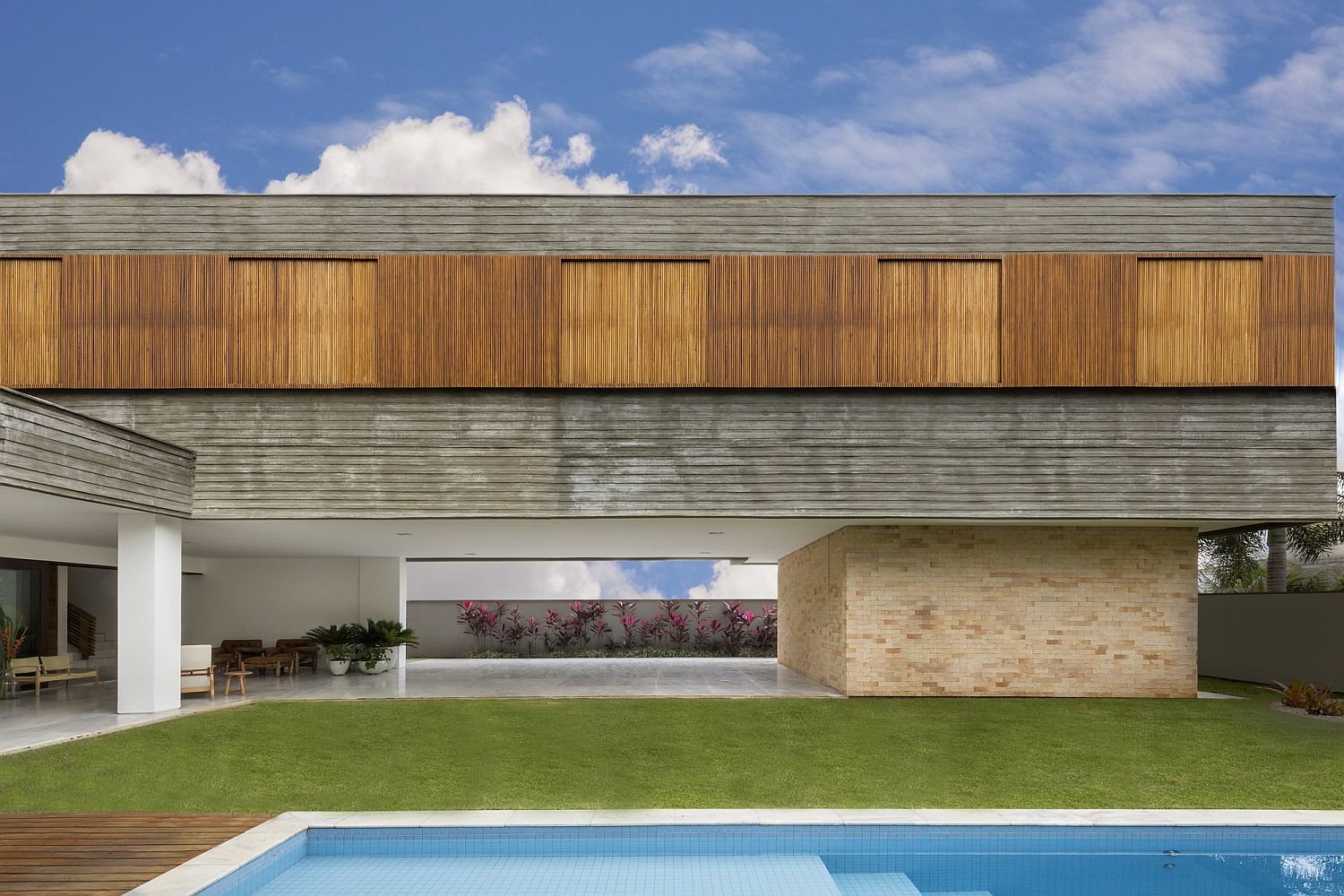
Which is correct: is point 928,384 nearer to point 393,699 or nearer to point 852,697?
point 852,697

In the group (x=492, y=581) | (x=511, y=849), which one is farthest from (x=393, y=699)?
(x=492, y=581)

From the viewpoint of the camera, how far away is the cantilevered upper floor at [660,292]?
13.4 metres

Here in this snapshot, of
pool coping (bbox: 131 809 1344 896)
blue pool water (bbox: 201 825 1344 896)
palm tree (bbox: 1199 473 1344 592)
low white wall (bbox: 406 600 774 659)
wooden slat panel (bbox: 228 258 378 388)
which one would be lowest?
low white wall (bbox: 406 600 774 659)

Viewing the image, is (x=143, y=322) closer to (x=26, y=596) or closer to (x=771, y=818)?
(x=771, y=818)

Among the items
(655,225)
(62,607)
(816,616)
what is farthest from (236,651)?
(655,225)

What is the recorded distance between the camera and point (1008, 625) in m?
14.2

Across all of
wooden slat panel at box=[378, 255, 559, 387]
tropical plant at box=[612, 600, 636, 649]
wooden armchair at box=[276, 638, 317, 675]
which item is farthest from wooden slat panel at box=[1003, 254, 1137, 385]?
tropical plant at box=[612, 600, 636, 649]

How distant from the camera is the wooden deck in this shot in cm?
635

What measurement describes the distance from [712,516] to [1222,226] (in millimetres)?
7339

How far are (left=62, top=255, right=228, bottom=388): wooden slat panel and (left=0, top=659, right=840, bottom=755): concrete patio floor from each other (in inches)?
159

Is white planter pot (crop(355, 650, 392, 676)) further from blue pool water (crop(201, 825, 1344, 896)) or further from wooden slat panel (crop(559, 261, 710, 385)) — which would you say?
blue pool water (crop(201, 825, 1344, 896))

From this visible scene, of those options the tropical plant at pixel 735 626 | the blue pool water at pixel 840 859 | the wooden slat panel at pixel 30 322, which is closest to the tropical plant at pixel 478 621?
the tropical plant at pixel 735 626

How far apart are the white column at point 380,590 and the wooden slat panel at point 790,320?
35.9 ft

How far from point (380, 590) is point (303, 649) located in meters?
2.63
